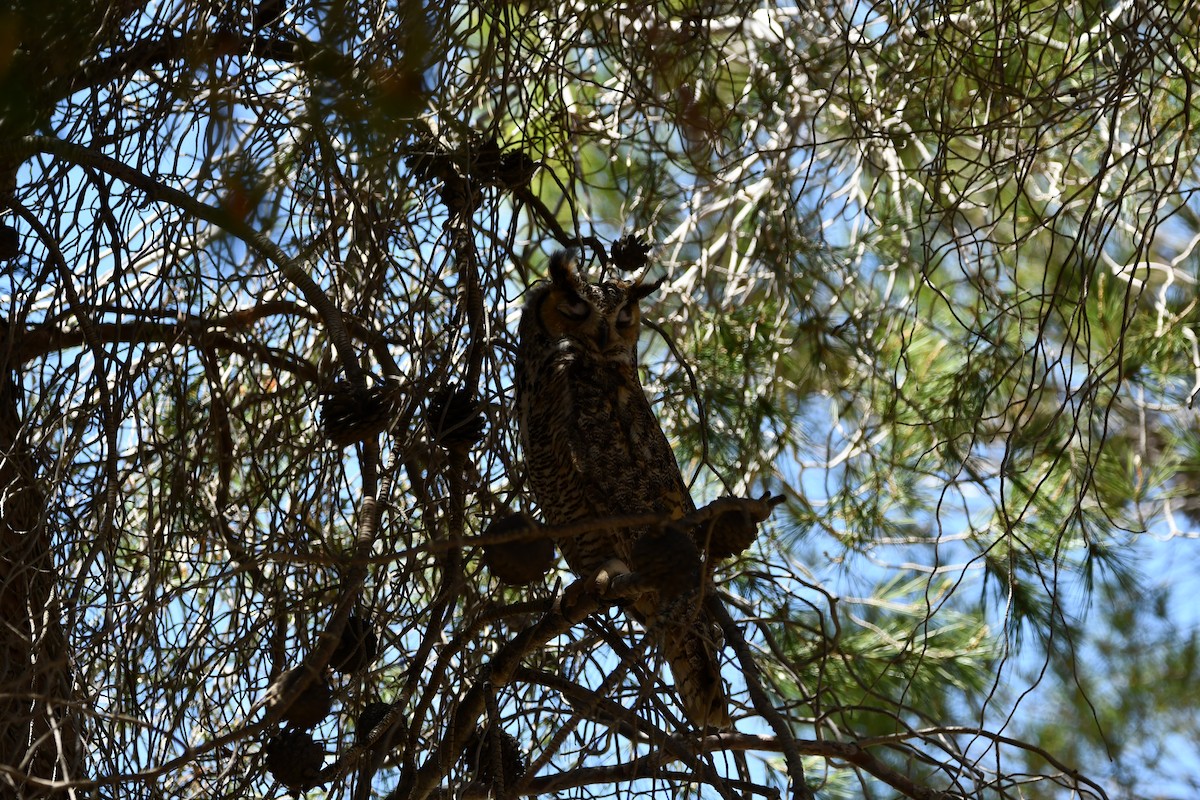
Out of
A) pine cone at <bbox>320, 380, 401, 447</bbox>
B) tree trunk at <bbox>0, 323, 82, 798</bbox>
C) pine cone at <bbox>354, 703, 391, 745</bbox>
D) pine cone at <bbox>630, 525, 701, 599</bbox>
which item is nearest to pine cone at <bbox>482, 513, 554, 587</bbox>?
pine cone at <bbox>630, 525, 701, 599</bbox>

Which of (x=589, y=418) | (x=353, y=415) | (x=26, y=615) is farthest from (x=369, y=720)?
(x=589, y=418)

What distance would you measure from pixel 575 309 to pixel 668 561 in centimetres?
127

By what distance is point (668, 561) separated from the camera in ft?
3.79

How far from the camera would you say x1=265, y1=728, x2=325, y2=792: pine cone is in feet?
4.56

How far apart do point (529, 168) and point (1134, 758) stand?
17.5 ft

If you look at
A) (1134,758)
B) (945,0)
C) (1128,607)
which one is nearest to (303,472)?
(945,0)

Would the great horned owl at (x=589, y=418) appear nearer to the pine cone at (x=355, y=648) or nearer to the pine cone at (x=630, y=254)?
the pine cone at (x=630, y=254)

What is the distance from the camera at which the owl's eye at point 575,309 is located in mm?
2371

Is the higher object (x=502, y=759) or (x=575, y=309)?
(x=575, y=309)

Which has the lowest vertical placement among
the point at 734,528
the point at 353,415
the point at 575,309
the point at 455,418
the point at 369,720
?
the point at 369,720

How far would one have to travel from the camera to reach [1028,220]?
309 cm

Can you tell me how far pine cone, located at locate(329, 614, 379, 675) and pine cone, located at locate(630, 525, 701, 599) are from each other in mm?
481

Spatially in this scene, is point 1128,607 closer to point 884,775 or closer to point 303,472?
point 884,775

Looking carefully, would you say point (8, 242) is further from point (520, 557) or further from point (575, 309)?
point (575, 309)
